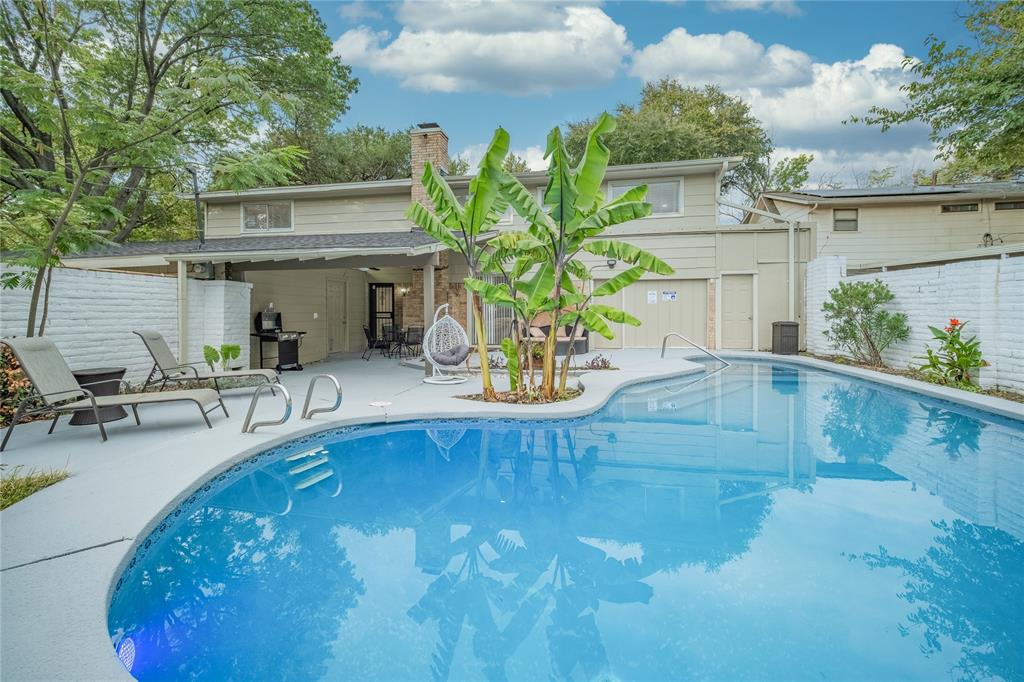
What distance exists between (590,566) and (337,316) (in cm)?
1386

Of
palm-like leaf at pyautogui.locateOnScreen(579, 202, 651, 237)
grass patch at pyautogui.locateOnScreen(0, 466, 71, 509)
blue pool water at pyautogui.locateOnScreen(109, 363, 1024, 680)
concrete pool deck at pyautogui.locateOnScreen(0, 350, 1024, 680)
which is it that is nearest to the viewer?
concrete pool deck at pyautogui.locateOnScreen(0, 350, 1024, 680)

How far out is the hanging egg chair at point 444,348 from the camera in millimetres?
9555

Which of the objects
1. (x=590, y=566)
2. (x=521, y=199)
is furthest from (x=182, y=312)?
(x=590, y=566)

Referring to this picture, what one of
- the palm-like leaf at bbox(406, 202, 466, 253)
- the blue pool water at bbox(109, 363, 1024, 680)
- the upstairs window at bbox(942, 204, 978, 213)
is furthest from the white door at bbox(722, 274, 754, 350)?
the palm-like leaf at bbox(406, 202, 466, 253)

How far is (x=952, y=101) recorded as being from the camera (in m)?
10.4

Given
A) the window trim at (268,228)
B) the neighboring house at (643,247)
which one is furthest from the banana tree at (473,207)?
the window trim at (268,228)

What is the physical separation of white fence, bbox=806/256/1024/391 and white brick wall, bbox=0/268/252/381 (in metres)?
12.8

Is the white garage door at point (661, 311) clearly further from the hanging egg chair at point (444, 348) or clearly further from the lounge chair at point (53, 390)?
the lounge chair at point (53, 390)

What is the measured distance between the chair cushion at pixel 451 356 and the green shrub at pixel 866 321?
27.1ft

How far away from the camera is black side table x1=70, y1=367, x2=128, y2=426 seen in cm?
604

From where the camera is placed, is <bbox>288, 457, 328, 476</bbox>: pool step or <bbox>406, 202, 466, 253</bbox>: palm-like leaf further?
<bbox>406, 202, 466, 253</bbox>: palm-like leaf

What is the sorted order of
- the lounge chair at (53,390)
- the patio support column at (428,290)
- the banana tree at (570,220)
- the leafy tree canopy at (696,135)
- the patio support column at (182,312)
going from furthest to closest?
the leafy tree canopy at (696,135) < the patio support column at (428,290) < the patio support column at (182,312) < the banana tree at (570,220) < the lounge chair at (53,390)

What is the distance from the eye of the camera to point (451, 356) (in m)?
9.59

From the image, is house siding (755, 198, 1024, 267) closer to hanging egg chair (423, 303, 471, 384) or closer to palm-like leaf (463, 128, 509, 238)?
hanging egg chair (423, 303, 471, 384)
